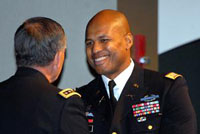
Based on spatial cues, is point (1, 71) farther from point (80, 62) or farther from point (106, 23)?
point (106, 23)

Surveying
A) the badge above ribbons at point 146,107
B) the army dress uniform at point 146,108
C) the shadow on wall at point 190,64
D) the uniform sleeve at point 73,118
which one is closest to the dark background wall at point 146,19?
the shadow on wall at point 190,64

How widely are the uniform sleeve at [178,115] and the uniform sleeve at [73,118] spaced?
58cm

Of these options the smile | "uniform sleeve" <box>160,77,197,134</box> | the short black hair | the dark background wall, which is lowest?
"uniform sleeve" <box>160,77,197,134</box>

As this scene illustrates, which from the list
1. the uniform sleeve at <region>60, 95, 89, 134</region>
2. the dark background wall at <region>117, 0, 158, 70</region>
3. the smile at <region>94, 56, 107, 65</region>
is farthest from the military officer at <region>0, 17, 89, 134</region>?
the dark background wall at <region>117, 0, 158, 70</region>

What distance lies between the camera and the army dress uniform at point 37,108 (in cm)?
122

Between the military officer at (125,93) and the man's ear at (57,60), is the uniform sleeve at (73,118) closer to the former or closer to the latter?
the man's ear at (57,60)

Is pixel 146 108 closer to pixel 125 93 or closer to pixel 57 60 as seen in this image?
pixel 125 93

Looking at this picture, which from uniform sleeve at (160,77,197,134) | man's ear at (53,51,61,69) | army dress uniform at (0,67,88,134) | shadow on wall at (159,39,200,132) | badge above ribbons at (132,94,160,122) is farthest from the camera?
shadow on wall at (159,39,200,132)

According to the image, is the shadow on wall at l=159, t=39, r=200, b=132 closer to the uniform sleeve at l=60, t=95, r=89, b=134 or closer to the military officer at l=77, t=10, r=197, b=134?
the military officer at l=77, t=10, r=197, b=134

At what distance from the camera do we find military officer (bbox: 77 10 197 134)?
68.9 inches

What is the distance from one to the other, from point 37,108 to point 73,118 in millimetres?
137

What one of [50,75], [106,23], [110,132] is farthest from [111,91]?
[50,75]

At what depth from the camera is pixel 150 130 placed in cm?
175

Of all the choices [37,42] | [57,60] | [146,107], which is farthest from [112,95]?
[37,42]
